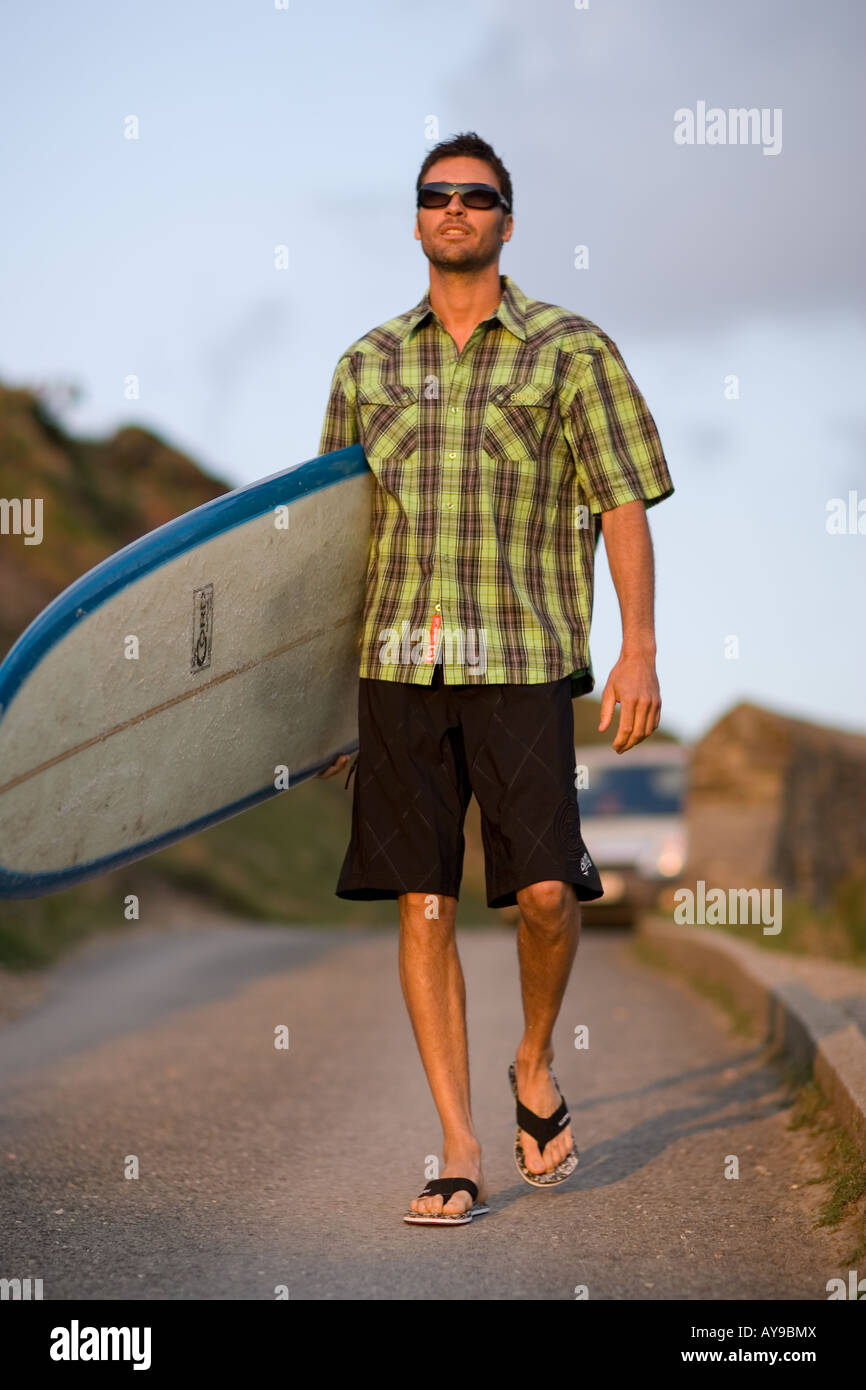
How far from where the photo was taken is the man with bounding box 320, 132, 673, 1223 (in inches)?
136

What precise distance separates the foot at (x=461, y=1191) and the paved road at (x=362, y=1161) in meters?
0.07

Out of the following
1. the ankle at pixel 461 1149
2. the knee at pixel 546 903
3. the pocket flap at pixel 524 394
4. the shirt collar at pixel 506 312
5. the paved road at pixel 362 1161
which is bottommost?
the paved road at pixel 362 1161

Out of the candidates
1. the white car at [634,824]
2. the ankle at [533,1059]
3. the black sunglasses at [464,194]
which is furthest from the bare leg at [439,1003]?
the white car at [634,824]

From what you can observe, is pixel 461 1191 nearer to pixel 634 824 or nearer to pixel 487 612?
pixel 487 612

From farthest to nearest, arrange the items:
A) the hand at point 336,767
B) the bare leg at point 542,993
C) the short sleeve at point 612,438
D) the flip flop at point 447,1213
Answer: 1. the hand at point 336,767
2. the short sleeve at point 612,438
3. the bare leg at point 542,993
4. the flip flop at point 447,1213

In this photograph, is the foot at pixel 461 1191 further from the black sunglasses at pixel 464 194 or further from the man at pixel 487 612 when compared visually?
the black sunglasses at pixel 464 194

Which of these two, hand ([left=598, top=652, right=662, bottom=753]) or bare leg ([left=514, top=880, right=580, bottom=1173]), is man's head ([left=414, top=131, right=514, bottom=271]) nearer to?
hand ([left=598, top=652, right=662, bottom=753])

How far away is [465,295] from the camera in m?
3.67

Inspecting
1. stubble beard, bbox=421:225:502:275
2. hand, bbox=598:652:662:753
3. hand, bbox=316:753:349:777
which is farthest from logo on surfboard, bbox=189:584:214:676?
hand, bbox=598:652:662:753

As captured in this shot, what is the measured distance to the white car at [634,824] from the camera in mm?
14055

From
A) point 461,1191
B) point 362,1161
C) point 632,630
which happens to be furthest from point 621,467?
point 362,1161

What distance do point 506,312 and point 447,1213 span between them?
1985 mm
